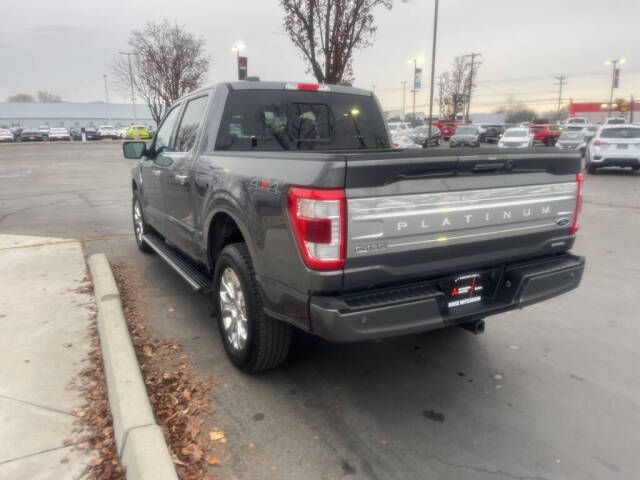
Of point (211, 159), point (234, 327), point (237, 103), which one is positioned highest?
point (237, 103)

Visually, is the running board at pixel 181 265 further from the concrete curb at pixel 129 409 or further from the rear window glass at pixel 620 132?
the rear window glass at pixel 620 132

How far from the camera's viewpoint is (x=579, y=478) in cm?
249

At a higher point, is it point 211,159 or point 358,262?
point 211,159

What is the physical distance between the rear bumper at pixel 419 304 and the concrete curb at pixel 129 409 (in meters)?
0.97

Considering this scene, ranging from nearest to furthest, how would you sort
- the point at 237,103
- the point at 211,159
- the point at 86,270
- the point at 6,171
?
the point at 211,159 < the point at 237,103 < the point at 86,270 < the point at 6,171

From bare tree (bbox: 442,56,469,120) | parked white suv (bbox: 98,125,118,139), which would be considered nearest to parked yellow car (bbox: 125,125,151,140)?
parked white suv (bbox: 98,125,118,139)

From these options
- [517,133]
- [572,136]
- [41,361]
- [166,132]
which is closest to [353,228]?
[41,361]

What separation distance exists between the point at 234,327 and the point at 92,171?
710 inches

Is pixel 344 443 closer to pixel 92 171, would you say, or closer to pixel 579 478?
pixel 579 478

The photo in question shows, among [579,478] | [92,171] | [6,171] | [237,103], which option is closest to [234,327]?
[237,103]

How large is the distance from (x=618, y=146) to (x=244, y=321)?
1681 cm

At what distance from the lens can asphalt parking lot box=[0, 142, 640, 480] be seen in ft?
8.54

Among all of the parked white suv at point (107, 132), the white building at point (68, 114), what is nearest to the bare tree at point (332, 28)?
the parked white suv at point (107, 132)

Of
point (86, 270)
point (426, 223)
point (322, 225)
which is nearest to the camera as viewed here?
point (322, 225)
